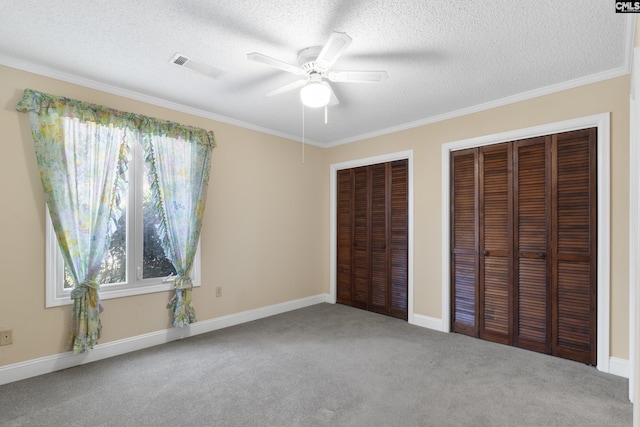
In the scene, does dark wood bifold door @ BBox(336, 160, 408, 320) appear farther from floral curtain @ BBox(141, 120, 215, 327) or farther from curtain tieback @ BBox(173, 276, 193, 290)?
curtain tieback @ BBox(173, 276, 193, 290)

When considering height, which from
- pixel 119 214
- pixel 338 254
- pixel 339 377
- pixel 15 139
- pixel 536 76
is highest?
pixel 536 76

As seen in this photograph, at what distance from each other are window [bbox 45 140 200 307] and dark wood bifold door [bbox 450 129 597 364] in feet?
10.6

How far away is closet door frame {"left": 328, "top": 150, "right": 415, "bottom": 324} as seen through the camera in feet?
13.0

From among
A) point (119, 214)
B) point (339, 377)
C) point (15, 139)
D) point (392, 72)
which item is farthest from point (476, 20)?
point (15, 139)

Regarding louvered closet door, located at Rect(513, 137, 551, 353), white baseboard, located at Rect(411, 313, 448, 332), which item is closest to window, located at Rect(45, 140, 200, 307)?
white baseboard, located at Rect(411, 313, 448, 332)

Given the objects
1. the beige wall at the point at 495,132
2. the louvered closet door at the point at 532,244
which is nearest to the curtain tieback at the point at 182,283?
the beige wall at the point at 495,132

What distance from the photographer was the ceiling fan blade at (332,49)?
180 centimetres

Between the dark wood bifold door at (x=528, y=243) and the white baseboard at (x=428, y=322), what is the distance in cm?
15

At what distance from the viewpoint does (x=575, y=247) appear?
9.25 feet

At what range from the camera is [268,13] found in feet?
6.29

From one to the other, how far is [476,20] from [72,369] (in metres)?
4.03

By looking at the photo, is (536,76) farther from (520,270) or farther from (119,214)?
(119,214)

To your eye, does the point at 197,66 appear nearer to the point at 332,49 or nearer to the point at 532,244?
the point at 332,49

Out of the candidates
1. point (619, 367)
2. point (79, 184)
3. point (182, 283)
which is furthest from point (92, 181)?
point (619, 367)
